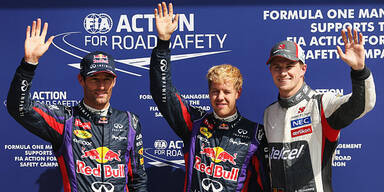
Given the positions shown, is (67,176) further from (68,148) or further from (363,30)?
(363,30)

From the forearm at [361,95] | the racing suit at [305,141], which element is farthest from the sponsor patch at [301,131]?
the forearm at [361,95]

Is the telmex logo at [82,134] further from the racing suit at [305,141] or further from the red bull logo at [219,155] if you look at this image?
the racing suit at [305,141]

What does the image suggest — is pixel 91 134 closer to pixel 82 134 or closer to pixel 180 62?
pixel 82 134

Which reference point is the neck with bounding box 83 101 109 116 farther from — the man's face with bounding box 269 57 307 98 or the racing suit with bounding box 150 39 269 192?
the man's face with bounding box 269 57 307 98

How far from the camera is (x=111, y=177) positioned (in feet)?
7.29

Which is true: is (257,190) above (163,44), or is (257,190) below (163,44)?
below

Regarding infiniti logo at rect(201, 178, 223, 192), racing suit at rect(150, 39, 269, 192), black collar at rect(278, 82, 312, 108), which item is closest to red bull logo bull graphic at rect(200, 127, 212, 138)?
racing suit at rect(150, 39, 269, 192)

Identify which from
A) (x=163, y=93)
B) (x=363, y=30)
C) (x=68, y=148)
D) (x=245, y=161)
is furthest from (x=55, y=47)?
(x=363, y=30)

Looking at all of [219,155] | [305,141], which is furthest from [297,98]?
[219,155]

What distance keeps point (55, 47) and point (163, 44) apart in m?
1.32

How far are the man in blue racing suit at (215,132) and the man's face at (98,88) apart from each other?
0.32 metres

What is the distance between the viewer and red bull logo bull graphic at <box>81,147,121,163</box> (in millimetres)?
2213

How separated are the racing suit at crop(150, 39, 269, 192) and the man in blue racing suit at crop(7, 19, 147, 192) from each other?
0.34 meters

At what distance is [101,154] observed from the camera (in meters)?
2.23
